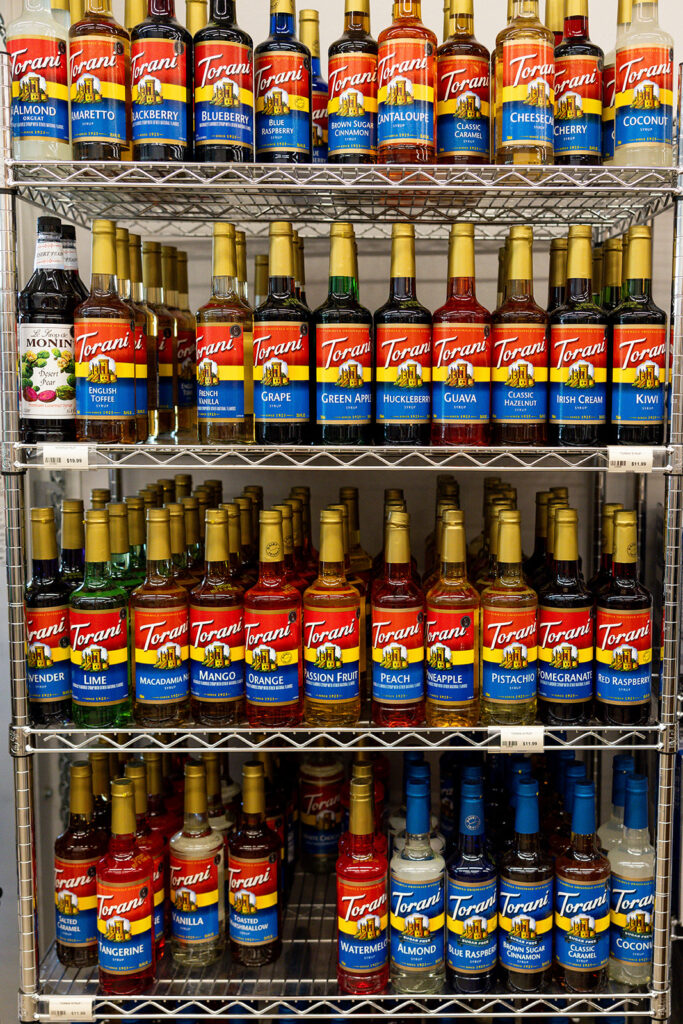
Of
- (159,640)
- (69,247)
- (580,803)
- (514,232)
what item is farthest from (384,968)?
(69,247)

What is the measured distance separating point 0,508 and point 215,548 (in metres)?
0.89

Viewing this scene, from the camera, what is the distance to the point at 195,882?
5.05ft

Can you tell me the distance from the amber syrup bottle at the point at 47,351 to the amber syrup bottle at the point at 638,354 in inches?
38.8

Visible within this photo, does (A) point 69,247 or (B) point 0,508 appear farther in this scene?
(B) point 0,508

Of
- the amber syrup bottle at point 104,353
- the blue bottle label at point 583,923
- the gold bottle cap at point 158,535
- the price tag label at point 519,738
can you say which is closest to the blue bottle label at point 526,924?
the blue bottle label at point 583,923

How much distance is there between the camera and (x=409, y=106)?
148 cm

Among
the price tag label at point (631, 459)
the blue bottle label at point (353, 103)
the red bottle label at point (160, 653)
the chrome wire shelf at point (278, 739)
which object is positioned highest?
the blue bottle label at point (353, 103)

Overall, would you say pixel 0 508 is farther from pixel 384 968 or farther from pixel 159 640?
pixel 384 968

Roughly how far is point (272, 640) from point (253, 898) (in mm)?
479

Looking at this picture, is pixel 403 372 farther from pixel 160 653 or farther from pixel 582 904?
pixel 582 904

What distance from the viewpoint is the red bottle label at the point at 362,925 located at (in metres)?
1.49

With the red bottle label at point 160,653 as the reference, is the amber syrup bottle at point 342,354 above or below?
above

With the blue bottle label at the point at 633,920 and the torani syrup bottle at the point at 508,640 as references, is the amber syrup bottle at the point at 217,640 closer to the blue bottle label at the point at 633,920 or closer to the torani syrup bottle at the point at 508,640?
the torani syrup bottle at the point at 508,640

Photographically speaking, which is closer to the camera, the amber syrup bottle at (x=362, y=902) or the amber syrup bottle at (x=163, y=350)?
the amber syrup bottle at (x=362, y=902)
